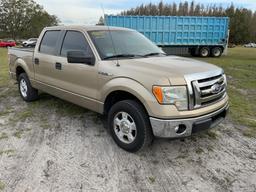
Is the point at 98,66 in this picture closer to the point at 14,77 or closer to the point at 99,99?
the point at 99,99

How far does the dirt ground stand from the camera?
3016 millimetres

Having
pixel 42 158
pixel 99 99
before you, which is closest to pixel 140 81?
pixel 99 99

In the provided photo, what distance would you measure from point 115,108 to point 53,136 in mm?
1298

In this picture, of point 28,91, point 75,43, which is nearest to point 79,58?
point 75,43

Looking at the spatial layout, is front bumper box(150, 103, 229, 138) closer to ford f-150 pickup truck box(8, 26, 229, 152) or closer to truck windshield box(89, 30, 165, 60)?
ford f-150 pickup truck box(8, 26, 229, 152)

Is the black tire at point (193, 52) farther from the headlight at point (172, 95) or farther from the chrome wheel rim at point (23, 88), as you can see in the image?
the headlight at point (172, 95)

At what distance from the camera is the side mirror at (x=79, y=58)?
3922 mm

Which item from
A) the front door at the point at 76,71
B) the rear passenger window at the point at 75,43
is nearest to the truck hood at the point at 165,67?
the front door at the point at 76,71

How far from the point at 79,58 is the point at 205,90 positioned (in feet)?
6.41

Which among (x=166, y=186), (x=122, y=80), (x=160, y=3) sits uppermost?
(x=160, y=3)

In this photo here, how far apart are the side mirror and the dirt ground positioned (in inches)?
51.0

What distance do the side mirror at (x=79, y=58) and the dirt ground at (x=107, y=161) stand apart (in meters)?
1.30

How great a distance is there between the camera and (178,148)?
396 centimetres

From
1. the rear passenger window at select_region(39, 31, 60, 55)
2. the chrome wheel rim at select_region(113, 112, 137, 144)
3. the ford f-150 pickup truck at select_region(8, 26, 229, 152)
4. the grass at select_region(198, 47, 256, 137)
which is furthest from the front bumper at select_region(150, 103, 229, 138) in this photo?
the rear passenger window at select_region(39, 31, 60, 55)
